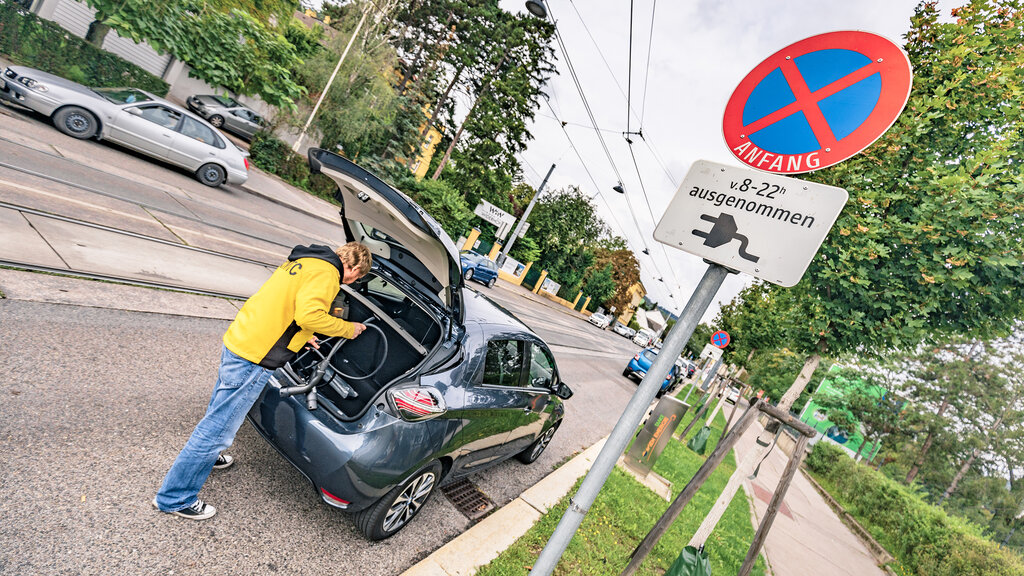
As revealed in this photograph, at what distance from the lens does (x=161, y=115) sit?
35.0 feet

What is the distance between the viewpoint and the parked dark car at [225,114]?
22.1 meters

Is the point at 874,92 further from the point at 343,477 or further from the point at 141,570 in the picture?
the point at 141,570

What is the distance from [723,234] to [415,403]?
2.09 metres

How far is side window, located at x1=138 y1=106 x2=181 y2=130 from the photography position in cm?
1044

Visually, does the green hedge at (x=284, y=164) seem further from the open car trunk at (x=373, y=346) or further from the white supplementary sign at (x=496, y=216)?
the open car trunk at (x=373, y=346)

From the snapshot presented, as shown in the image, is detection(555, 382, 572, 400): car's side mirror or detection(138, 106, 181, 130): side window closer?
detection(555, 382, 572, 400): car's side mirror

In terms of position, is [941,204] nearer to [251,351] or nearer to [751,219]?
[751,219]

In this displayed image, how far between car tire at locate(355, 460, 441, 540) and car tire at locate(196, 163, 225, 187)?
37.7 feet

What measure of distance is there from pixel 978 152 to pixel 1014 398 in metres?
23.4

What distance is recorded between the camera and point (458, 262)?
3371 mm

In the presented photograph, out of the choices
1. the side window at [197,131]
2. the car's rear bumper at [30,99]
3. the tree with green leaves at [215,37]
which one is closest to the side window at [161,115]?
the side window at [197,131]

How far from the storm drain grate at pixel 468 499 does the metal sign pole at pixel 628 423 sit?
2.07 meters

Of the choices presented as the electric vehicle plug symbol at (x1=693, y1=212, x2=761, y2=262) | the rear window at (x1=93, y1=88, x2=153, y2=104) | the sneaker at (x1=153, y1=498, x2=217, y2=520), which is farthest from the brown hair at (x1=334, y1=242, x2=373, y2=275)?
the rear window at (x1=93, y1=88, x2=153, y2=104)

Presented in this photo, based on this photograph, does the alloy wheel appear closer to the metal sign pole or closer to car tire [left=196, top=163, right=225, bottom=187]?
the metal sign pole
